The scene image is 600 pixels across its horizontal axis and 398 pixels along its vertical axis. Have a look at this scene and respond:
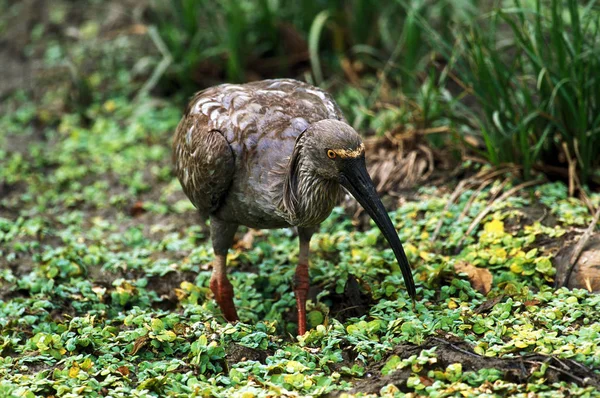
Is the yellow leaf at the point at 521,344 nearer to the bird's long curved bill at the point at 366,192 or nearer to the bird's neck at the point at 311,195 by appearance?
the bird's long curved bill at the point at 366,192

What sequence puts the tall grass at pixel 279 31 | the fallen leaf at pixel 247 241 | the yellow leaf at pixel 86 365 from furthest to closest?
1. the tall grass at pixel 279 31
2. the fallen leaf at pixel 247 241
3. the yellow leaf at pixel 86 365

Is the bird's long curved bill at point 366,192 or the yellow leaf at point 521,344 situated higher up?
the bird's long curved bill at point 366,192

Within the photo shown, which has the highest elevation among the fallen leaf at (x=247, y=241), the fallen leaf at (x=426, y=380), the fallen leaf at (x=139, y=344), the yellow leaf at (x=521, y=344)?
the fallen leaf at (x=247, y=241)

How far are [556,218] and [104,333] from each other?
3.14 meters

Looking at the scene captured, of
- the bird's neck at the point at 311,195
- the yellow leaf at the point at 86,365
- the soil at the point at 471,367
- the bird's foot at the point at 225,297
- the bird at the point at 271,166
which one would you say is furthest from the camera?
the bird's foot at the point at 225,297

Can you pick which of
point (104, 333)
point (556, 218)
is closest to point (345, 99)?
point (556, 218)

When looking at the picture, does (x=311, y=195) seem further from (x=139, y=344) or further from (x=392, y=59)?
(x=392, y=59)

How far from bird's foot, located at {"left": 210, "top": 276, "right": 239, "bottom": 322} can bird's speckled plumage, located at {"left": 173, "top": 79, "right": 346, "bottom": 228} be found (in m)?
0.43

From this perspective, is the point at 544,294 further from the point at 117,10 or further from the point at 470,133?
the point at 117,10

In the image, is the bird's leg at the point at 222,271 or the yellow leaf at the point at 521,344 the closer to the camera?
the yellow leaf at the point at 521,344

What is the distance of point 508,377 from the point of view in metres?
3.90

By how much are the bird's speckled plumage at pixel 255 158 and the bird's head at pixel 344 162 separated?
0.23ft

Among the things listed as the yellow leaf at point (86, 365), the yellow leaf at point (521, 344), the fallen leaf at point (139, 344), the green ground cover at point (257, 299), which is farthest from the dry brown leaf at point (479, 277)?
the yellow leaf at point (86, 365)

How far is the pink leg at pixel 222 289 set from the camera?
5.32m
